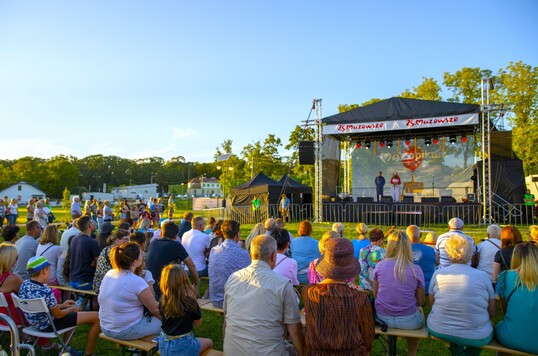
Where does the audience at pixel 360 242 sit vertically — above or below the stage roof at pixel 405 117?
below

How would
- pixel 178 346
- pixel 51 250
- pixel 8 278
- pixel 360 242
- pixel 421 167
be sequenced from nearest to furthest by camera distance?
pixel 178 346, pixel 8 278, pixel 51 250, pixel 360 242, pixel 421 167

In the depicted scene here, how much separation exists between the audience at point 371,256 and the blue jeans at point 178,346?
7.64ft

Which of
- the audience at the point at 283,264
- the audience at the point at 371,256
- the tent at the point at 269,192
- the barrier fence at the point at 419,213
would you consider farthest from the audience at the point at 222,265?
the tent at the point at 269,192

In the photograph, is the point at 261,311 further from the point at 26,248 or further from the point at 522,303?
the point at 26,248

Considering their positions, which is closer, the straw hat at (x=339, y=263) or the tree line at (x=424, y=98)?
the straw hat at (x=339, y=263)

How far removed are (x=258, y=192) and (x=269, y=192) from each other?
30.5 inches

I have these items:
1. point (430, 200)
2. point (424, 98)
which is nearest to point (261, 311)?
point (430, 200)

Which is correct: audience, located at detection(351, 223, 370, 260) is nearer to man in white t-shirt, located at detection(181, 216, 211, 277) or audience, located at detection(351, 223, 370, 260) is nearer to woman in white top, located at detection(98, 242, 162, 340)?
man in white t-shirt, located at detection(181, 216, 211, 277)

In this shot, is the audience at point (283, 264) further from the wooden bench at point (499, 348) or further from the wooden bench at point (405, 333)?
the wooden bench at point (499, 348)

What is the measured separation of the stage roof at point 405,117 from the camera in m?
13.5

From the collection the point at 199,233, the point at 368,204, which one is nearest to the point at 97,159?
the point at 368,204

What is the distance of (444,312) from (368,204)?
11816mm

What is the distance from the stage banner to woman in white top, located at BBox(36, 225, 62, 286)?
11.7 metres

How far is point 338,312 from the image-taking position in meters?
2.16
